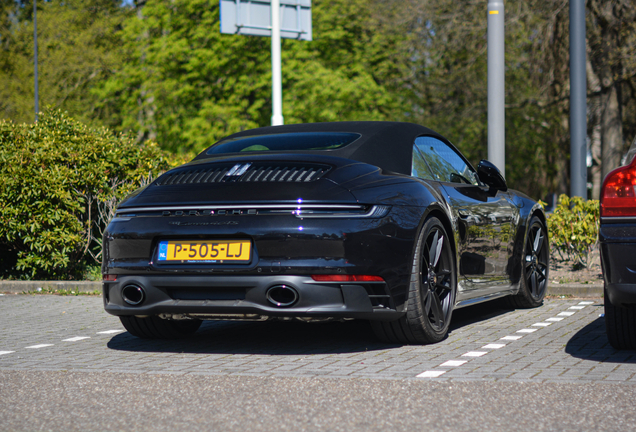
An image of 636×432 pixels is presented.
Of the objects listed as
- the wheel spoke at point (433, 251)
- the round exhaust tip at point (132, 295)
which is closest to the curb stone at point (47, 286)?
the round exhaust tip at point (132, 295)

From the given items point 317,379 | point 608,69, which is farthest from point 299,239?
point 608,69

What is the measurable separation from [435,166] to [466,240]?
0.57m

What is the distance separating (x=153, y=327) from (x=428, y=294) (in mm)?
1892

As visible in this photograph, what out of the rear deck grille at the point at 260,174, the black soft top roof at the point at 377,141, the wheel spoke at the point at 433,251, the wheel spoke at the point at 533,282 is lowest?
the wheel spoke at the point at 533,282

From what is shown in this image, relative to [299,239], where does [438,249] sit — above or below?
below

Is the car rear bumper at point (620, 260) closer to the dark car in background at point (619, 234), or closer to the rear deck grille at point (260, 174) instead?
the dark car in background at point (619, 234)

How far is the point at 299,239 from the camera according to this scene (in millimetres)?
4852

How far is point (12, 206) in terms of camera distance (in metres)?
9.67

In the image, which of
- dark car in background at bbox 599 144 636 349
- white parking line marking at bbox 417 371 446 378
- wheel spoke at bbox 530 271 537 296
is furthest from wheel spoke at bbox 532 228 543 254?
white parking line marking at bbox 417 371 446 378

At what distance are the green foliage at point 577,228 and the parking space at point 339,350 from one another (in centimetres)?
228

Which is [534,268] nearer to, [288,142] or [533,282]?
[533,282]

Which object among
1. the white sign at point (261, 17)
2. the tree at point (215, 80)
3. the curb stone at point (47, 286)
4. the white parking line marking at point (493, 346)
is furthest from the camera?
the tree at point (215, 80)

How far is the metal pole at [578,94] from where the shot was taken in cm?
1053

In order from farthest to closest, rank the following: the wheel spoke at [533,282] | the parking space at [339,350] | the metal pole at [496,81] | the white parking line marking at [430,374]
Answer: the metal pole at [496,81], the wheel spoke at [533,282], the parking space at [339,350], the white parking line marking at [430,374]
